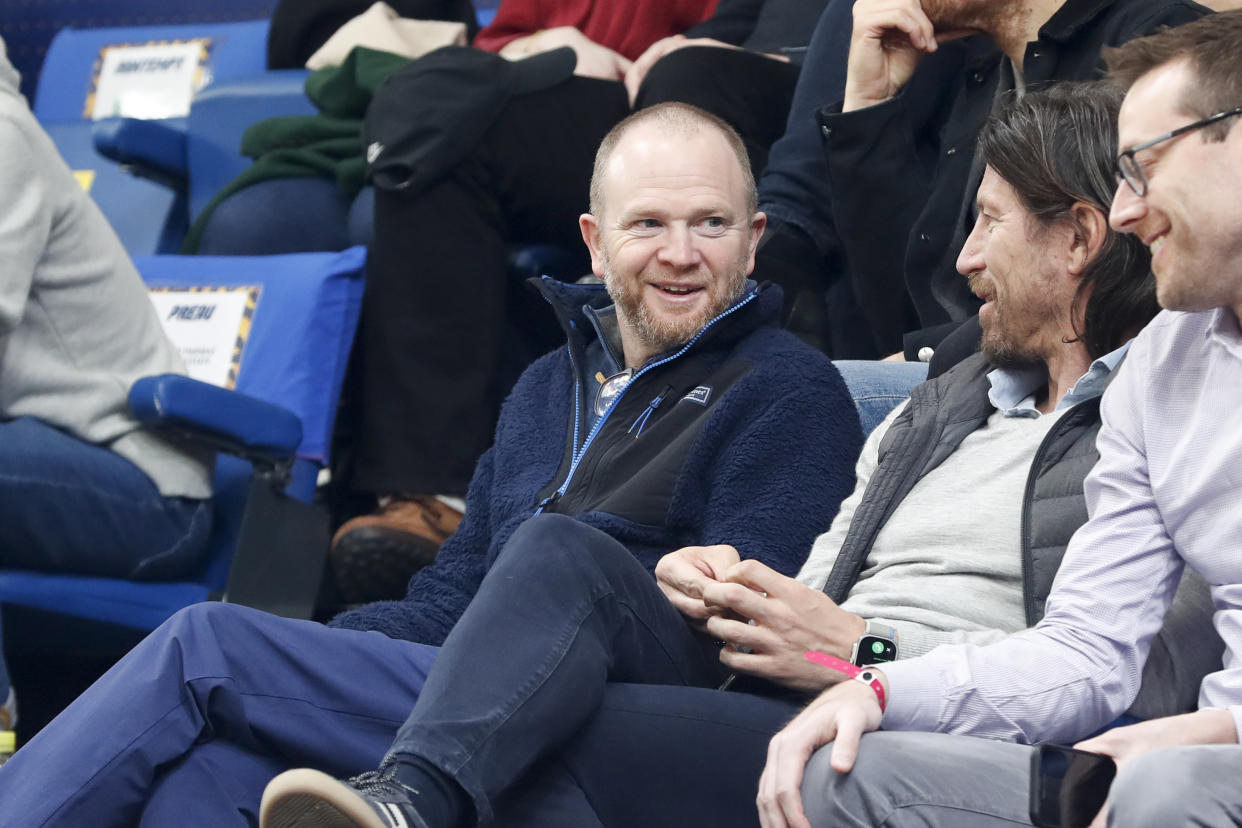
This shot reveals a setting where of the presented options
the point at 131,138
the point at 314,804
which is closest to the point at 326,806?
the point at 314,804

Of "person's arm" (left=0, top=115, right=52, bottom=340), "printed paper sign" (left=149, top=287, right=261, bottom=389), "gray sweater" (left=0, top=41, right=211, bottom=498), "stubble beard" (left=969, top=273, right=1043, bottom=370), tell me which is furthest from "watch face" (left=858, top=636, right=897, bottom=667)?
"printed paper sign" (left=149, top=287, right=261, bottom=389)

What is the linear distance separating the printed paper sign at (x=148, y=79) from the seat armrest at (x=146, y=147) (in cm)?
39

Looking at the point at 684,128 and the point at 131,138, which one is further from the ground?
the point at 684,128

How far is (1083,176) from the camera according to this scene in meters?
1.48

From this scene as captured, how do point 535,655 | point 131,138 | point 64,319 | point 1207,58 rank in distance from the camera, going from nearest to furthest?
point 1207,58 < point 535,655 < point 64,319 < point 131,138

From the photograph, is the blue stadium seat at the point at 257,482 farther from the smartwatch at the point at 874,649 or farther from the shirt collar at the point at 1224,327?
the shirt collar at the point at 1224,327

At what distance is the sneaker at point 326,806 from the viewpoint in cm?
106

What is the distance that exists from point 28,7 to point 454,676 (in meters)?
3.84

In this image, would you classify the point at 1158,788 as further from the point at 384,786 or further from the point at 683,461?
the point at 683,461

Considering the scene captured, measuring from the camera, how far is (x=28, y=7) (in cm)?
441

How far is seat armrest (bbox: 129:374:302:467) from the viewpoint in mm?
2256

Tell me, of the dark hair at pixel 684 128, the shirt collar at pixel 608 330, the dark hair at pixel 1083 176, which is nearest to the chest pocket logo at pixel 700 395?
the shirt collar at pixel 608 330

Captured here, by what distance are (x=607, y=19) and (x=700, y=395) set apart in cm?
156

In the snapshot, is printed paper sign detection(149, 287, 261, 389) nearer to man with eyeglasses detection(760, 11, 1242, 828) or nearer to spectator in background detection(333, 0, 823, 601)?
spectator in background detection(333, 0, 823, 601)
